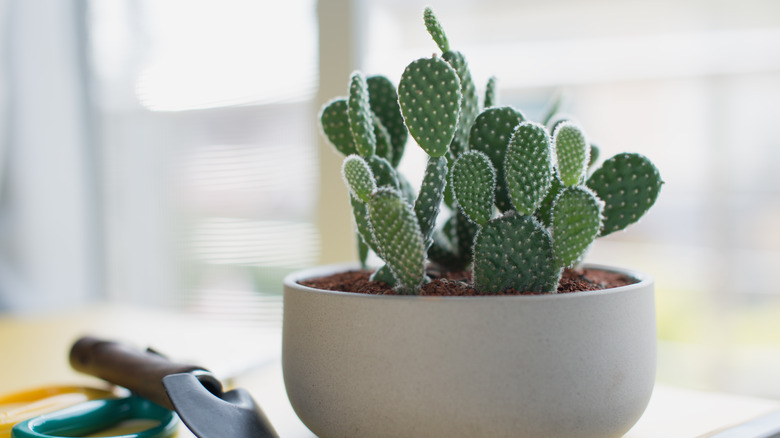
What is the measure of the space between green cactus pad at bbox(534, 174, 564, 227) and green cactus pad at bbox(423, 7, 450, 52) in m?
0.14

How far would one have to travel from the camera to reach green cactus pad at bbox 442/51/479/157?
1.84 ft

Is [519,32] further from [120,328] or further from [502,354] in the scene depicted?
[502,354]

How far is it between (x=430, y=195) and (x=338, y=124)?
14 cm

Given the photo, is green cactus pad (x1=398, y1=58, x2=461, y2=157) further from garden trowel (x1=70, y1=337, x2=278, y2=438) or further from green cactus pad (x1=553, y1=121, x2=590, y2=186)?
garden trowel (x1=70, y1=337, x2=278, y2=438)

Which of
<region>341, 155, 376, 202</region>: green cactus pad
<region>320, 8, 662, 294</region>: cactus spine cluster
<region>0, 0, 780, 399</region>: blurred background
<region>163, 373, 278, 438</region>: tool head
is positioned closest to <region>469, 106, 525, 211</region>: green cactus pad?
<region>320, 8, 662, 294</region>: cactus spine cluster

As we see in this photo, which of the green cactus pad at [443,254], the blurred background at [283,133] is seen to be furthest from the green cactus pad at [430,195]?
the blurred background at [283,133]

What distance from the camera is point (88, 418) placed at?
625 mm

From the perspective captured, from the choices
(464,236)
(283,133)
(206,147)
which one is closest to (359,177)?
(464,236)

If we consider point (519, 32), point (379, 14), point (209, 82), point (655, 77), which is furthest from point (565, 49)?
point (209, 82)

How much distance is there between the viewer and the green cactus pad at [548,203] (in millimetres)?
530

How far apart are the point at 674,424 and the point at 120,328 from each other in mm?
1034

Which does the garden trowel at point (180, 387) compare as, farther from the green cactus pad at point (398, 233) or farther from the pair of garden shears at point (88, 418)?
the green cactus pad at point (398, 233)

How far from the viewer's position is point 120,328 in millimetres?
1291

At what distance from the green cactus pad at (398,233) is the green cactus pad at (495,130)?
11cm
